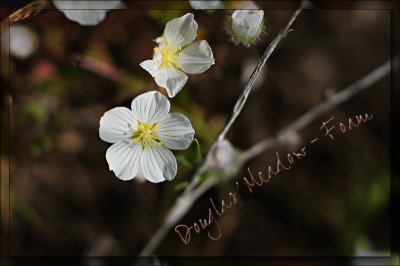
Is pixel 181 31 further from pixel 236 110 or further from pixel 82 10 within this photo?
pixel 82 10

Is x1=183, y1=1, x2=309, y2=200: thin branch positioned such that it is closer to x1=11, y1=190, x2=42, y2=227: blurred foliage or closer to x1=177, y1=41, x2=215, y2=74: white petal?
x1=177, y1=41, x2=215, y2=74: white petal

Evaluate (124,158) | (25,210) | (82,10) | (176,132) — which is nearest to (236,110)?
(176,132)

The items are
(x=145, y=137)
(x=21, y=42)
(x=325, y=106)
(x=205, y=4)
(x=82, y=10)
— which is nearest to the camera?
(x=145, y=137)

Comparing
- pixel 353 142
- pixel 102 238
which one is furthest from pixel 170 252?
pixel 353 142

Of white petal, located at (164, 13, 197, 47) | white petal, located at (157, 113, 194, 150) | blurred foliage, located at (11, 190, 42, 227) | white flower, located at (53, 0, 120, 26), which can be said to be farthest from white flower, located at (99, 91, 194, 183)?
blurred foliage, located at (11, 190, 42, 227)

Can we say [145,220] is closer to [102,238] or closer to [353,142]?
[102,238]

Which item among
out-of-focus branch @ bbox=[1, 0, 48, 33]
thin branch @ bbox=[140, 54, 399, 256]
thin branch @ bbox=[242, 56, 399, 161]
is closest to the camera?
out-of-focus branch @ bbox=[1, 0, 48, 33]

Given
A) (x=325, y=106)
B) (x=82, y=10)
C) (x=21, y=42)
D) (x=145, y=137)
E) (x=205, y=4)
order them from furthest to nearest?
(x=21, y=42), (x=325, y=106), (x=82, y=10), (x=205, y=4), (x=145, y=137)
